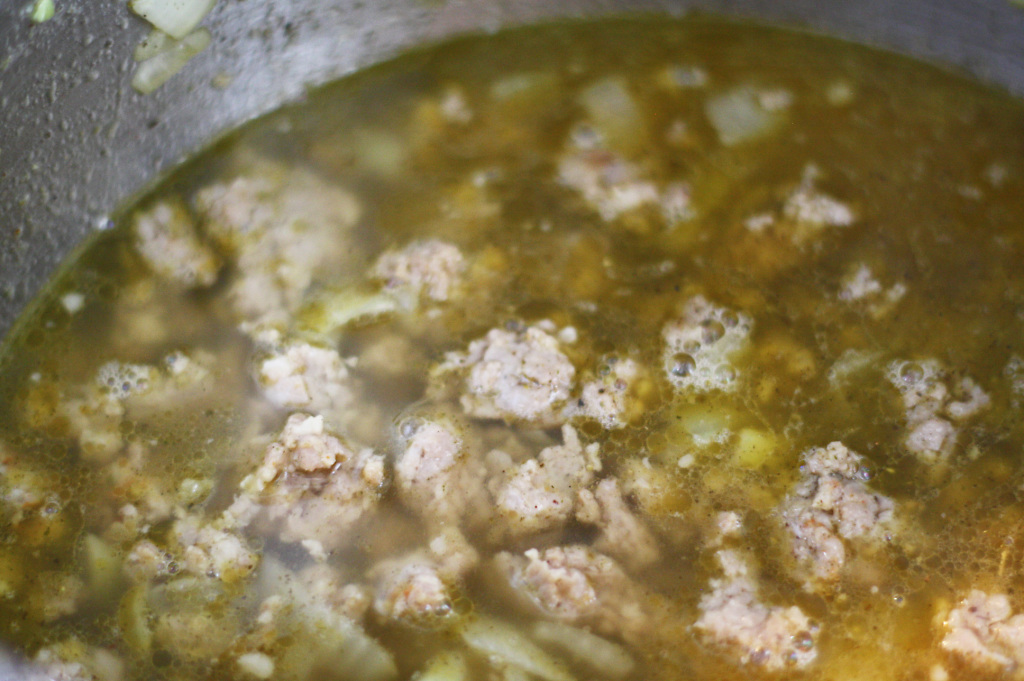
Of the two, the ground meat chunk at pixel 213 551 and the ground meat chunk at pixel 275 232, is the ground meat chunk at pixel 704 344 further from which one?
the ground meat chunk at pixel 213 551

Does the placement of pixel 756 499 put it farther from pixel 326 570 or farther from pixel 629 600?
pixel 326 570

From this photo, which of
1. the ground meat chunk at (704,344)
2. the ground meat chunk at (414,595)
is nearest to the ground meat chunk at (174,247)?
the ground meat chunk at (414,595)

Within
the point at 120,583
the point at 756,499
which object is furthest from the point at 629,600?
the point at 120,583

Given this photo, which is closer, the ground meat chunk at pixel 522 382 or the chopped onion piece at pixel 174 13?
the ground meat chunk at pixel 522 382

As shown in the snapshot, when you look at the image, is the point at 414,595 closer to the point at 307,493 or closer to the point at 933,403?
the point at 307,493

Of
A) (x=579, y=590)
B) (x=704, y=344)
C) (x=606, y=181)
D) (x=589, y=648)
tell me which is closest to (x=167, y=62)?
(x=606, y=181)

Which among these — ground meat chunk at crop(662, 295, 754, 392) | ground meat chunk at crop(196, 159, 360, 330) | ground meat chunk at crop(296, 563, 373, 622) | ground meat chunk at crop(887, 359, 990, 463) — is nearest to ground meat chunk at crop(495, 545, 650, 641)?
ground meat chunk at crop(296, 563, 373, 622)

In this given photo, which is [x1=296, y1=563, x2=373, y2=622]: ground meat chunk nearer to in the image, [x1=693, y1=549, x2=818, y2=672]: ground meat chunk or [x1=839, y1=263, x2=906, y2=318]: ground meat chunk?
[x1=693, y1=549, x2=818, y2=672]: ground meat chunk
